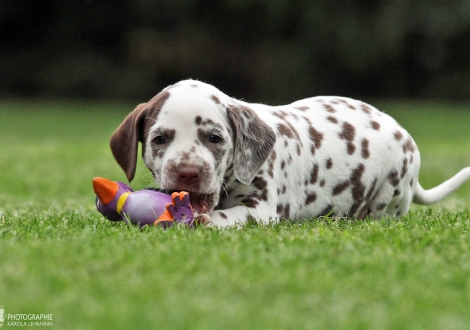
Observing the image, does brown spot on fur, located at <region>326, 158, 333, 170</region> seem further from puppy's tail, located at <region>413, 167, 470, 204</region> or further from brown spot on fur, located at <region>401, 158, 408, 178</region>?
puppy's tail, located at <region>413, 167, 470, 204</region>

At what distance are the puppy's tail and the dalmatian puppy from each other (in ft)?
0.03

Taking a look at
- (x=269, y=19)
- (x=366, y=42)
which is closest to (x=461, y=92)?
(x=366, y=42)

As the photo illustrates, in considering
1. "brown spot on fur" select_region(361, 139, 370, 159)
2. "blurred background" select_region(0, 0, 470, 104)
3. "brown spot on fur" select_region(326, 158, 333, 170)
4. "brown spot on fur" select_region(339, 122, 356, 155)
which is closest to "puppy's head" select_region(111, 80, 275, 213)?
"brown spot on fur" select_region(326, 158, 333, 170)

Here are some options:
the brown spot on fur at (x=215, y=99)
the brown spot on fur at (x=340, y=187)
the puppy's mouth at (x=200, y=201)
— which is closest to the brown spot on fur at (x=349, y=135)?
the brown spot on fur at (x=340, y=187)

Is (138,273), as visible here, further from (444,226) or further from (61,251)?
(444,226)

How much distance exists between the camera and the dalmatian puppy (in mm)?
5785

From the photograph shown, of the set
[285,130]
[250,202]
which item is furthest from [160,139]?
[285,130]

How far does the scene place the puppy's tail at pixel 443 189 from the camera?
25.8 feet

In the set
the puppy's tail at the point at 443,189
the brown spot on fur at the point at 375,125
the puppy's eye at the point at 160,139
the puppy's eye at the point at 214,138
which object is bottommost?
the puppy's tail at the point at 443,189

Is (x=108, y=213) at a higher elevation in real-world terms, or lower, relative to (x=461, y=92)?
higher

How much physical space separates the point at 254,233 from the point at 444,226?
1.56m

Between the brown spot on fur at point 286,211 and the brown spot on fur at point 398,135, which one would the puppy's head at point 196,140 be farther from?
the brown spot on fur at point 398,135

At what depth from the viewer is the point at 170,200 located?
18.4 ft

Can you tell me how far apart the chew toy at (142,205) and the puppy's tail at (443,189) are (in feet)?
10.6
